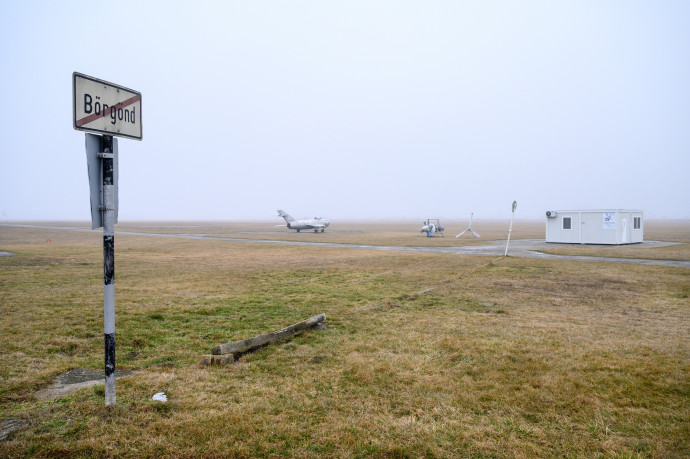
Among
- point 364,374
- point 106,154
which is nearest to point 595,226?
point 364,374

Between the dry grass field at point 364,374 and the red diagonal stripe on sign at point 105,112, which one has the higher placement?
the red diagonal stripe on sign at point 105,112

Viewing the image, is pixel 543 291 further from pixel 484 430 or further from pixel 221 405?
pixel 221 405

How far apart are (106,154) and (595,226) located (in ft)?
127

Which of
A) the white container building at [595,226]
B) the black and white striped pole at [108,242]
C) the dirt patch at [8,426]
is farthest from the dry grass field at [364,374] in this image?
the white container building at [595,226]

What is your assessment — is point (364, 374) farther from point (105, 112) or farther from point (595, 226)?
point (595, 226)

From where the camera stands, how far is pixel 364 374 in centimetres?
624

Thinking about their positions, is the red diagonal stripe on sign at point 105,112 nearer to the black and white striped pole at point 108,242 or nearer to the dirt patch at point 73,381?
the black and white striped pole at point 108,242

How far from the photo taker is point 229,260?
2438 centimetres

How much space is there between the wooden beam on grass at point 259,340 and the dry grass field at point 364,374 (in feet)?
0.78

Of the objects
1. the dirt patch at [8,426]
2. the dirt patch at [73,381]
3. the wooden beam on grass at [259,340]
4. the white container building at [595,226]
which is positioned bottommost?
the dirt patch at [73,381]

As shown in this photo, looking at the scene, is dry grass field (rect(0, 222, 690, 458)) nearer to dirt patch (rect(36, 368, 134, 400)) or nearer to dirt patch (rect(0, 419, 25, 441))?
dirt patch (rect(0, 419, 25, 441))

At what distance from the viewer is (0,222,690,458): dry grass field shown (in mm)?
4367

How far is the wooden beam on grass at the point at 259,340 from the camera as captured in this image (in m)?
6.88

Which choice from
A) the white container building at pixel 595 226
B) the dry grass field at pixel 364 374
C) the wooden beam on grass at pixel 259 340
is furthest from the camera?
the white container building at pixel 595 226
